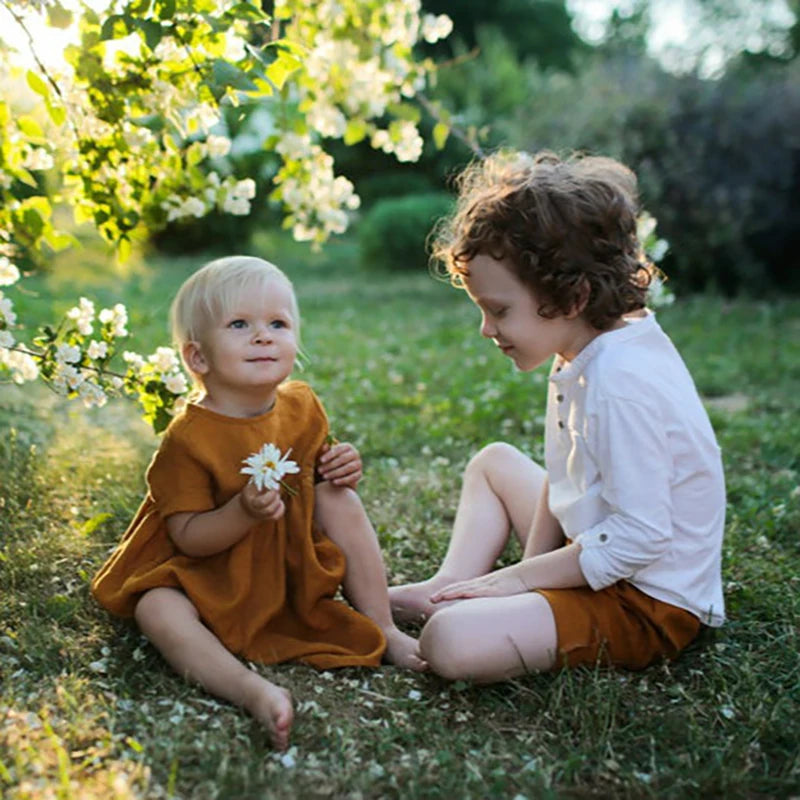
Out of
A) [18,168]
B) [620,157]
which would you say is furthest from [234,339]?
[620,157]

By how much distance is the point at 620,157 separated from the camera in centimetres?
1048

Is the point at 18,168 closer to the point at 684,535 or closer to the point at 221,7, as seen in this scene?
the point at 221,7

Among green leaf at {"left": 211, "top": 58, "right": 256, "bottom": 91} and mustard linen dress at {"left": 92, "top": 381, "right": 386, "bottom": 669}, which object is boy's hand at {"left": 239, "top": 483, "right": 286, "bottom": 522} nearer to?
mustard linen dress at {"left": 92, "top": 381, "right": 386, "bottom": 669}

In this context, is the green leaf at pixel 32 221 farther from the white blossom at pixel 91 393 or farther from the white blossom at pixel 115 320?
the white blossom at pixel 91 393

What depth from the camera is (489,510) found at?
10.7 ft

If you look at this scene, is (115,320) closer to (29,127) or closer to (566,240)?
(29,127)

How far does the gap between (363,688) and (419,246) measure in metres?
13.1

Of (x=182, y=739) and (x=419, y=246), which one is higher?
(x=419, y=246)

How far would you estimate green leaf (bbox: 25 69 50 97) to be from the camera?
3.06 meters

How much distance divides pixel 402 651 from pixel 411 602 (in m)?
0.31

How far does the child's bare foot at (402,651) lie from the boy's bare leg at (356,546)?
0.02 metres

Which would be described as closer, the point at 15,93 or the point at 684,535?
the point at 684,535

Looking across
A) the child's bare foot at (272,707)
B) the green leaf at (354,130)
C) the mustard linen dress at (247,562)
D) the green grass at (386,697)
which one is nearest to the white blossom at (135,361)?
the mustard linen dress at (247,562)

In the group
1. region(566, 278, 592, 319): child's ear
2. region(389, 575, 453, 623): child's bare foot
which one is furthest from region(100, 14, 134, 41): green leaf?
region(389, 575, 453, 623): child's bare foot
